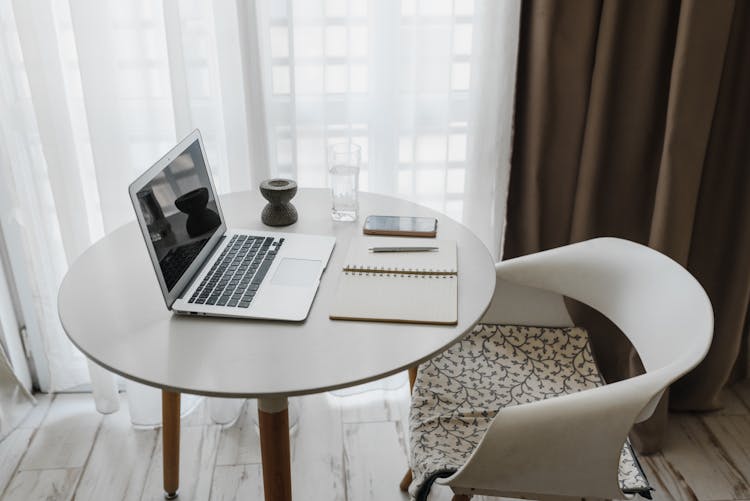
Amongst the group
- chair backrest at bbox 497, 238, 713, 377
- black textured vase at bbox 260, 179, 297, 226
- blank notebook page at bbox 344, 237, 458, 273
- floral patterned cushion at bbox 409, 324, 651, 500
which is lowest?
floral patterned cushion at bbox 409, 324, 651, 500

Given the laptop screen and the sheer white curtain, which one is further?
the sheer white curtain

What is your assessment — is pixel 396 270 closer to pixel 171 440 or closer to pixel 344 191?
pixel 344 191

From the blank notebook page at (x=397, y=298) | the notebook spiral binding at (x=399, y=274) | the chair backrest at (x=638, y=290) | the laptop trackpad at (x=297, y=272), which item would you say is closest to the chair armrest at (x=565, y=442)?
the chair backrest at (x=638, y=290)

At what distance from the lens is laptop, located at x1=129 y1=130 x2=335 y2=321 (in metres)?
1.26

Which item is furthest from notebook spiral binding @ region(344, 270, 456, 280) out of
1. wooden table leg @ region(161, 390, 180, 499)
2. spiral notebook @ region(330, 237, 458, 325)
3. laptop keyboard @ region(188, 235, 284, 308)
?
wooden table leg @ region(161, 390, 180, 499)

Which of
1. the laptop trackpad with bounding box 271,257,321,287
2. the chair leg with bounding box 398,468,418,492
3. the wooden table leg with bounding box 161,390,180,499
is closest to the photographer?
the laptop trackpad with bounding box 271,257,321,287

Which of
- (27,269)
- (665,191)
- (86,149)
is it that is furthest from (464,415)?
(27,269)

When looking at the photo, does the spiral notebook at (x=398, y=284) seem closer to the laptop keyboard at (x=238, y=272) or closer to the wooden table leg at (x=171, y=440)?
the laptop keyboard at (x=238, y=272)

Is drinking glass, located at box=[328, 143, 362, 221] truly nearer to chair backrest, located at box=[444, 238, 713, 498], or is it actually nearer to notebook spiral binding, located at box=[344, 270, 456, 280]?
notebook spiral binding, located at box=[344, 270, 456, 280]

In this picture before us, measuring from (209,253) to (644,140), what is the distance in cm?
117

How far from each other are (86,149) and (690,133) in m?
1.55

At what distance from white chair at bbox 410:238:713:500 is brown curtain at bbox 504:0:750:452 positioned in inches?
14.9

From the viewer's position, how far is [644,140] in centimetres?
189

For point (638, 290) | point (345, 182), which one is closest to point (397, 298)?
point (345, 182)
